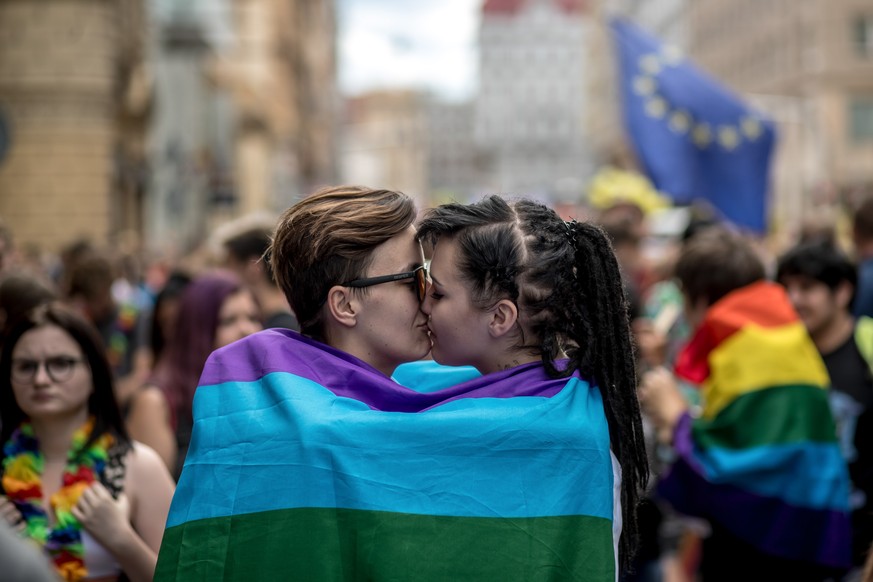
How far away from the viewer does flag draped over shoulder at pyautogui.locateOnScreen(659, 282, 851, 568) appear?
15.0 feet

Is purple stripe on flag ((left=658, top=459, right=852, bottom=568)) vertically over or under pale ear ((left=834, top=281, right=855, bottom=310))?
under

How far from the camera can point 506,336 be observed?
2.73 m

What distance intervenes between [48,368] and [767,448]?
8.59 feet

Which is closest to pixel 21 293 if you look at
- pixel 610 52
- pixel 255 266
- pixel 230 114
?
pixel 255 266

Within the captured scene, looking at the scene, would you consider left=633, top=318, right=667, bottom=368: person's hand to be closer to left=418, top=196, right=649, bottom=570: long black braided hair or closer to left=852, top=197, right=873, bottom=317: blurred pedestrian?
left=852, top=197, right=873, bottom=317: blurred pedestrian

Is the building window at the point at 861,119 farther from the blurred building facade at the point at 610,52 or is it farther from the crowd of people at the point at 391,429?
the crowd of people at the point at 391,429

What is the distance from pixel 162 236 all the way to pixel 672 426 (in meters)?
26.1

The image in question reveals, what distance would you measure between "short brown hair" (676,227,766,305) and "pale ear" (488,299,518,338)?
2610mm

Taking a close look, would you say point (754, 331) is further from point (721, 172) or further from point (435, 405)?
point (721, 172)

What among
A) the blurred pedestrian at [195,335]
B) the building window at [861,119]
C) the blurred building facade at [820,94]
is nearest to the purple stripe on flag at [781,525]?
the blurred pedestrian at [195,335]

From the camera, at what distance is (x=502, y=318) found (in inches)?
107

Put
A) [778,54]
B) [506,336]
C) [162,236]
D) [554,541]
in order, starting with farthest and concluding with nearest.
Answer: [778,54] → [162,236] → [506,336] → [554,541]

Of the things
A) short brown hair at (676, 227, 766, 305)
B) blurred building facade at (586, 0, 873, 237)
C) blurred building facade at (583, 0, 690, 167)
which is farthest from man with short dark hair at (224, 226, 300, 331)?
blurred building facade at (583, 0, 690, 167)

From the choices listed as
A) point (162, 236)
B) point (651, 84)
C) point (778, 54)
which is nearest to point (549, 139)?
point (778, 54)
